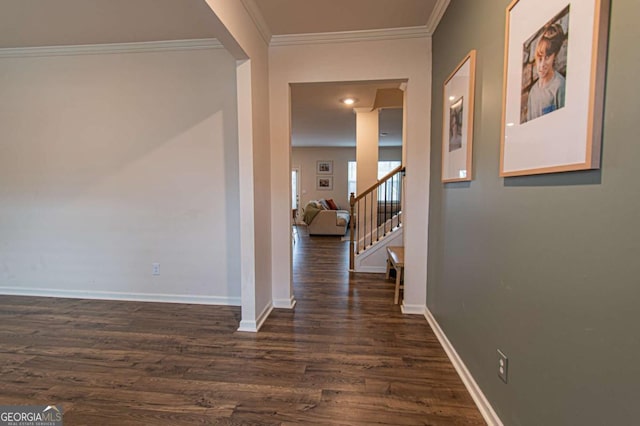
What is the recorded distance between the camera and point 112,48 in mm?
2863

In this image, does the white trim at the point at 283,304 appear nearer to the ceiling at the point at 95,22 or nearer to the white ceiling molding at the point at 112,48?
the ceiling at the point at 95,22

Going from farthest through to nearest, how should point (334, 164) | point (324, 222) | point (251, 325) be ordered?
1. point (334, 164)
2. point (324, 222)
3. point (251, 325)

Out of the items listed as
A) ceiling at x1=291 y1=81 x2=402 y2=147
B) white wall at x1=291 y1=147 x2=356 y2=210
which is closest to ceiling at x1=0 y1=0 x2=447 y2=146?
ceiling at x1=291 y1=81 x2=402 y2=147

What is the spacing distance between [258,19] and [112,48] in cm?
157

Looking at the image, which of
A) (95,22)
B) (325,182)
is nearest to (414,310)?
(95,22)

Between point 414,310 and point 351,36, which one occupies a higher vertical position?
point 351,36

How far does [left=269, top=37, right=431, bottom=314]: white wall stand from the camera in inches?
104

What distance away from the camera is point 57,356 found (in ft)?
6.87

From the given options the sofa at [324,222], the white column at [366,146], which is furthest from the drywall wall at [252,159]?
the sofa at [324,222]

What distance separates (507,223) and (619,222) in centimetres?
55

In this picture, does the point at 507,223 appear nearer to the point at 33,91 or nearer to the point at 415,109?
the point at 415,109

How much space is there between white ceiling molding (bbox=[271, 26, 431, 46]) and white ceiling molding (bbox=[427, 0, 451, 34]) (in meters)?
0.07

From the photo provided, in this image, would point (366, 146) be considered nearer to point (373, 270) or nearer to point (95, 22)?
point (373, 270)

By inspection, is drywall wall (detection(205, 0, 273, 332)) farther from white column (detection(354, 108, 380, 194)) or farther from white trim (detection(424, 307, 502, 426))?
white column (detection(354, 108, 380, 194))
